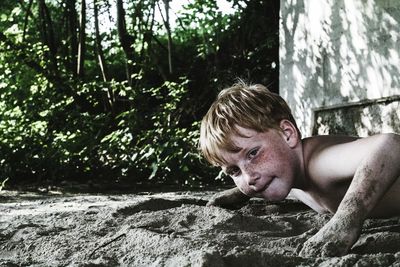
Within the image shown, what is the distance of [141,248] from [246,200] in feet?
4.52

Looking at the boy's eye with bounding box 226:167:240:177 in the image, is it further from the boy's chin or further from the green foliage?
the green foliage

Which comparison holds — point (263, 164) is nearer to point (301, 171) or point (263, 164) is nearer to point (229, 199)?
point (301, 171)

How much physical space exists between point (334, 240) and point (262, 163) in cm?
55

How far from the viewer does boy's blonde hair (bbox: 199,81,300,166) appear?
214 centimetres

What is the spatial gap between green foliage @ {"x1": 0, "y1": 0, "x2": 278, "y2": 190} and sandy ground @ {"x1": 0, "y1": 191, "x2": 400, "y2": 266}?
3.03 m

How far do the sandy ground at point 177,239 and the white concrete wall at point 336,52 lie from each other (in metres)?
1.76

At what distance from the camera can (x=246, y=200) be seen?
3051mm

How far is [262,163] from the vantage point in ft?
6.89

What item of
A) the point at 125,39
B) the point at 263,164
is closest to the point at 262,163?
the point at 263,164

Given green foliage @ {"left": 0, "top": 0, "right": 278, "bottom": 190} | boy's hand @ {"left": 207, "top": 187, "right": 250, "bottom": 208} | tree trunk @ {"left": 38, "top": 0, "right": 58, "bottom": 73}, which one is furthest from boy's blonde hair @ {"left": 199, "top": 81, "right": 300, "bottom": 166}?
tree trunk @ {"left": 38, "top": 0, "right": 58, "bottom": 73}

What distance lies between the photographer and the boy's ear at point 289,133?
223cm

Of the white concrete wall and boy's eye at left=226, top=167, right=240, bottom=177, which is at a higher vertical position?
the white concrete wall

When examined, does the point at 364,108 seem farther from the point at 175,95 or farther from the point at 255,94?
the point at 175,95

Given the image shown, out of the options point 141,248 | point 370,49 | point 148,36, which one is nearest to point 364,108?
point 370,49
